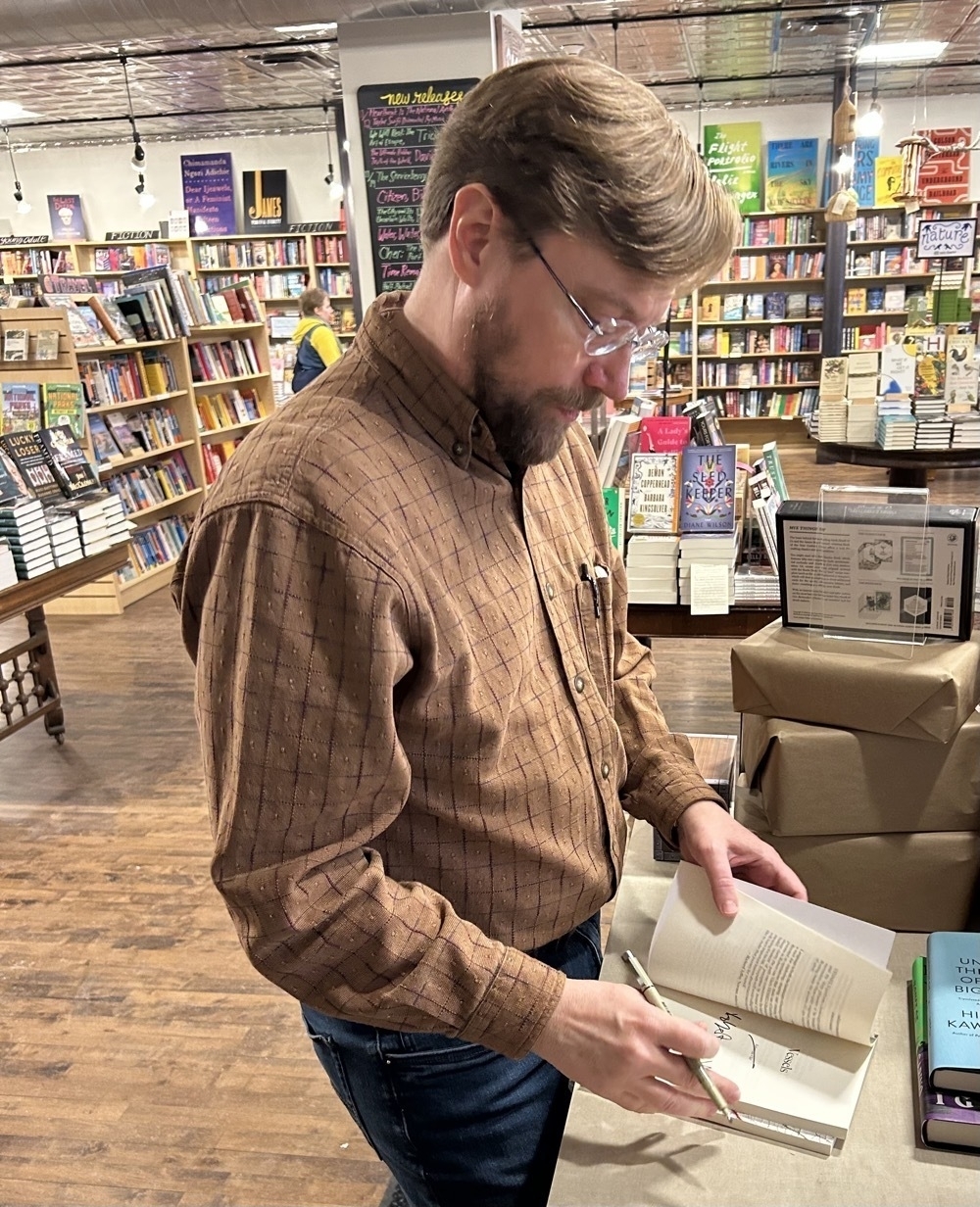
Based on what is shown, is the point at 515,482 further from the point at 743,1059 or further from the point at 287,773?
the point at 743,1059

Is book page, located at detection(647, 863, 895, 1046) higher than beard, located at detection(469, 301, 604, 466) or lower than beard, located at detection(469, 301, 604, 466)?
lower

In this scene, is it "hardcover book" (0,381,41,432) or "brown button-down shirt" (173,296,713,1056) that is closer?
"brown button-down shirt" (173,296,713,1056)

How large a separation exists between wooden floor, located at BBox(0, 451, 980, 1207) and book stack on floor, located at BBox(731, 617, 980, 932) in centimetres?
122

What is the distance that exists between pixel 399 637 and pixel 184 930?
2329 millimetres

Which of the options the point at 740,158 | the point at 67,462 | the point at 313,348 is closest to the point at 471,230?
the point at 67,462

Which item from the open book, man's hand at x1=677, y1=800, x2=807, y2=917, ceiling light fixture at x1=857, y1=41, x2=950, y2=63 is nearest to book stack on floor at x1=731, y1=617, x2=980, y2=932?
man's hand at x1=677, y1=800, x2=807, y2=917

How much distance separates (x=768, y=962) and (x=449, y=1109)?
356 millimetres

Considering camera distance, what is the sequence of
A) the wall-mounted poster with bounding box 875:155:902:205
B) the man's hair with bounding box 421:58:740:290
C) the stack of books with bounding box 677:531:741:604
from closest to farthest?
the man's hair with bounding box 421:58:740:290
the stack of books with bounding box 677:531:741:604
the wall-mounted poster with bounding box 875:155:902:205

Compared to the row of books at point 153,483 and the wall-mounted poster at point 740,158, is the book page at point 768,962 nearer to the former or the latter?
the row of books at point 153,483

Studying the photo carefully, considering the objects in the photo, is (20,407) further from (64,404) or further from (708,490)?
(708,490)

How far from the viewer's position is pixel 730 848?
1.19 metres

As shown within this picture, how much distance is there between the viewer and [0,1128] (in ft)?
7.11

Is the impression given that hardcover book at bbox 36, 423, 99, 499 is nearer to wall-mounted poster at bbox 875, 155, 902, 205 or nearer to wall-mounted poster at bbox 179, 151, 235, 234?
wall-mounted poster at bbox 179, 151, 235, 234

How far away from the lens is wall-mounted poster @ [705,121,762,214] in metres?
9.52
